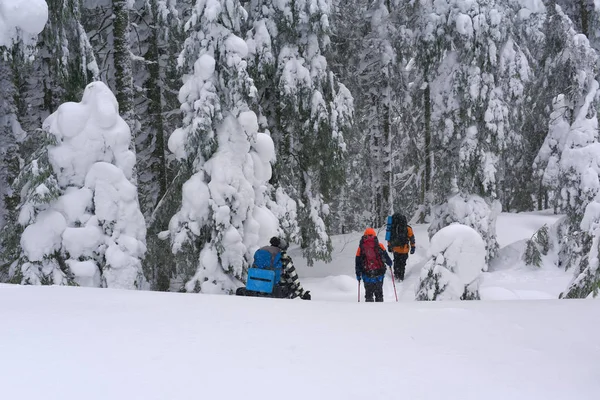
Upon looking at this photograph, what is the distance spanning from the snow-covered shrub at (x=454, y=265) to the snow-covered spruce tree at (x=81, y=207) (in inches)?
197

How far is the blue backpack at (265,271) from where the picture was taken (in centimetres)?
690

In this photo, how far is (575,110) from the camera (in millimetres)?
12852

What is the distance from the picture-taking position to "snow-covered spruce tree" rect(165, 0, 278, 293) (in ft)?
29.9

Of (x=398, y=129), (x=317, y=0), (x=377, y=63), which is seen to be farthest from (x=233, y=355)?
(x=398, y=129)

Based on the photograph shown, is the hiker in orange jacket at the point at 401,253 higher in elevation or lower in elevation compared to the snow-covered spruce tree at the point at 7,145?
lower

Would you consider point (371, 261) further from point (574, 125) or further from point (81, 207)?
point (574, 125)

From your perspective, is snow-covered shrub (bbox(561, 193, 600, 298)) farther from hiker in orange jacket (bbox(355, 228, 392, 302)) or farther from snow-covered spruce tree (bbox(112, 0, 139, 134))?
snow-covered spruce tree (bbox(112, 0, 139, 134))

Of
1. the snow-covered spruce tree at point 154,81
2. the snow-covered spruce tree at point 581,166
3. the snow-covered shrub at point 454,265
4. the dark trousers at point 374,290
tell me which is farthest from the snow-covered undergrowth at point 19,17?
the snow-covered spruce tree at point 581,166

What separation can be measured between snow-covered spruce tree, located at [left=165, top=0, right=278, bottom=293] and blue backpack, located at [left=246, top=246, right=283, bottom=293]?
219cm

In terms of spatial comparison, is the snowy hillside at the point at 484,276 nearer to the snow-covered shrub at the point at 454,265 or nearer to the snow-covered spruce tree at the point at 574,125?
the snow-covered shrub at the point at 454,265

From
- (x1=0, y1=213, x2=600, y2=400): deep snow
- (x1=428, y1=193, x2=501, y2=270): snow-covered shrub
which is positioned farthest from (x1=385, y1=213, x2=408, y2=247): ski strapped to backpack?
(x1=0, y1=213, x2=600, y2=400): deep snow

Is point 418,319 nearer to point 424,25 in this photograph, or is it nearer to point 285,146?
point 285,146

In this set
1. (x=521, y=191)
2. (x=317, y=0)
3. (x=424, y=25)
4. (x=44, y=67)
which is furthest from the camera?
(x=521, y=191)

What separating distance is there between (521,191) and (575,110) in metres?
14.2
